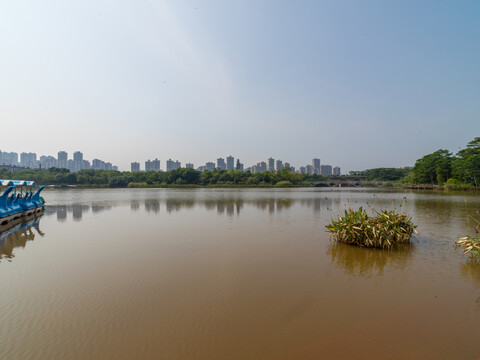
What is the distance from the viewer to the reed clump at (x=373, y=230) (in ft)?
29.1

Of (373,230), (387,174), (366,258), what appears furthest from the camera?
(387,174)

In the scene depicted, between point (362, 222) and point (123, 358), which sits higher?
point (362, 222)

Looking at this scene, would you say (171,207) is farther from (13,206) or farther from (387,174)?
(387,174)

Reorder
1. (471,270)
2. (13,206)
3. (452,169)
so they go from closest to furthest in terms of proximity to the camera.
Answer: (471,270)
(13,206)
(452,169)

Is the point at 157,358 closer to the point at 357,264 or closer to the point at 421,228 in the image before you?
the point at 357,264

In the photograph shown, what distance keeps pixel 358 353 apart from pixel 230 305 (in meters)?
2.23

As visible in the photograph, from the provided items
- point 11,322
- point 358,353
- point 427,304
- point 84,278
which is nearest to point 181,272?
point 84,278

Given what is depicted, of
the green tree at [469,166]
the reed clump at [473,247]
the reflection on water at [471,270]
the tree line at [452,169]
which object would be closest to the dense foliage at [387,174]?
the tree line at [452,169]

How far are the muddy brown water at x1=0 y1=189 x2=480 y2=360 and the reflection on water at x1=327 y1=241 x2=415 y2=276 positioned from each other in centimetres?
3

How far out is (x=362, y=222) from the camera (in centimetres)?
923

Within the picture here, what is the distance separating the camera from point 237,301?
205 inches

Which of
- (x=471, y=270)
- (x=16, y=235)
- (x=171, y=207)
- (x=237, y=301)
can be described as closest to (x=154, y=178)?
(x=171, y=207)

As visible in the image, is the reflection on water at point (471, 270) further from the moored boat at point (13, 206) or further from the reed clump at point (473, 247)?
the moored boat at point (13, 206)

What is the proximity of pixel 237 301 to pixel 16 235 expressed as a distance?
11.7 metres
